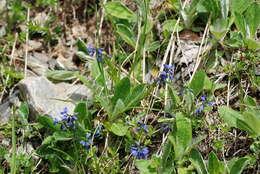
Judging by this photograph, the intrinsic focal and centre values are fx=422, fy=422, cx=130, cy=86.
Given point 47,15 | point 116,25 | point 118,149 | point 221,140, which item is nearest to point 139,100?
point 118,149

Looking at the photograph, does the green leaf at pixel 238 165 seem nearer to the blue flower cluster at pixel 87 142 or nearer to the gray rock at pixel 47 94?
the blue flower cluster at pixel 87 142

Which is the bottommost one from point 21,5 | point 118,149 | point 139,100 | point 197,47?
point 118,149

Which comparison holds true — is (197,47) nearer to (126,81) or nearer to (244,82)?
(244,82)

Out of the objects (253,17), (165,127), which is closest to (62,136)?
(165,127)

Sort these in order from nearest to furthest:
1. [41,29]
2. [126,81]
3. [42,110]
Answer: [126,81] < [42,110] < [41,29]

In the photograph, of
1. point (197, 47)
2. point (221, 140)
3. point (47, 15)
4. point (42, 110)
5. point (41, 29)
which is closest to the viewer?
point (221, 140)

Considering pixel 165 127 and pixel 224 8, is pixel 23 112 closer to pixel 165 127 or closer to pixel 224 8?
pixel 165 127
